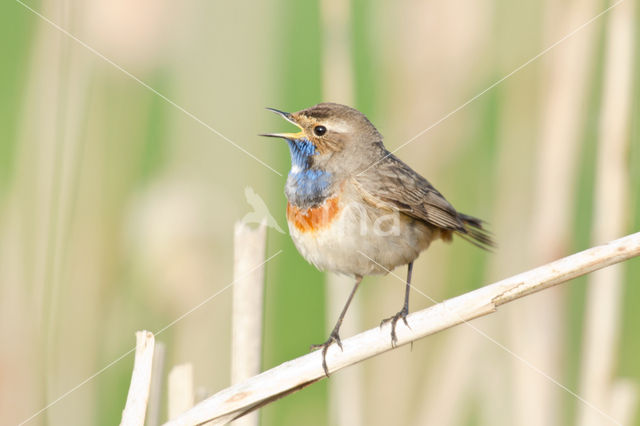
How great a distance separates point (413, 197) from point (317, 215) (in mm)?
457

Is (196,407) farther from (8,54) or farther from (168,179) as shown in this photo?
(8,54)

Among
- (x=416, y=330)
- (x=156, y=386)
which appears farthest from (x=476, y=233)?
(x=156, y=386)

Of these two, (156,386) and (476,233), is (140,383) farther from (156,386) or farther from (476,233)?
(476,233)

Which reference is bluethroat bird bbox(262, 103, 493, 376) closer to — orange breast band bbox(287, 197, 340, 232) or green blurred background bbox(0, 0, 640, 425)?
orange breast band bbox(287, 197, 340, 232)

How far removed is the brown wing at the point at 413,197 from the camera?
10.3 feet

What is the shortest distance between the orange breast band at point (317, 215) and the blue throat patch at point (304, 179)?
0.03 m

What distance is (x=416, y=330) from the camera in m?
2.35

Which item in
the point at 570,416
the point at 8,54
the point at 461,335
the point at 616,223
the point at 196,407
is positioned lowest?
the point at 196,407

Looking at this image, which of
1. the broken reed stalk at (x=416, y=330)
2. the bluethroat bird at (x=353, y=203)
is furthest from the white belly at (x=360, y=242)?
the broken reed stalk at (x=416, y=330)

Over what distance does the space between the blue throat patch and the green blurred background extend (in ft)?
0.93

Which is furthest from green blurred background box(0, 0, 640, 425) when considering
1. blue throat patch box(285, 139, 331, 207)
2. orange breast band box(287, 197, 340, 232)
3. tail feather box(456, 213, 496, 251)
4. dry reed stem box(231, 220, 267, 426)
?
dry reed stem box(231, 220, 267, 426)

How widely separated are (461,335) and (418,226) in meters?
0.49

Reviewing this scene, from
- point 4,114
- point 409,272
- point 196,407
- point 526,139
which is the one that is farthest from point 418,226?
point 4,114

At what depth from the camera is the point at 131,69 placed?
351 centimetres
